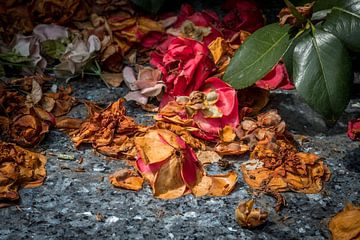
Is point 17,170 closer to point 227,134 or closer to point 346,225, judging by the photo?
point 227,134

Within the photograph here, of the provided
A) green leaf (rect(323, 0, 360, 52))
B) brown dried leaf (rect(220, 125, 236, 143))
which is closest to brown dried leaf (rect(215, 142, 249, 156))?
brown dried leaf (rect(220, 125, 236, 143))

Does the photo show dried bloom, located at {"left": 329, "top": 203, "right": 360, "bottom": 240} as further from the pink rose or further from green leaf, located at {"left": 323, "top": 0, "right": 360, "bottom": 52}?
the pink rose

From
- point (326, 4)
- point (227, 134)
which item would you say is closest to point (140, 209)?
point (227, 134)

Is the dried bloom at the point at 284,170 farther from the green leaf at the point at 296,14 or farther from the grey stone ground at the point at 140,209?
the green leaf at the point at 296,14

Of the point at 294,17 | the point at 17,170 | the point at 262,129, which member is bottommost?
the point at 17,170

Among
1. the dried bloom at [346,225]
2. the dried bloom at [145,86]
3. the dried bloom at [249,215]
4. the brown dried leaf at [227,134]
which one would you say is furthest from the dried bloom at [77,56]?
the dried bloom at [346,225]

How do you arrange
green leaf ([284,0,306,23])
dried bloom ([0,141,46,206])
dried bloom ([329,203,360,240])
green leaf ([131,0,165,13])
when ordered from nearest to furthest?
dried bloom ([329,203,360,240])
dried bloom ([0,141,46,206])
green leaf ([284,0,306,23])
green leaf ([131,0,165,13])
